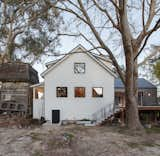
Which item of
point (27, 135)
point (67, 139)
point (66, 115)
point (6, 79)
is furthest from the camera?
point (6, 79)

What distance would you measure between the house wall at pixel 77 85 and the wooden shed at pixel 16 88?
12.8 feet

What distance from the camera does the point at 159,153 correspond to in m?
10.9

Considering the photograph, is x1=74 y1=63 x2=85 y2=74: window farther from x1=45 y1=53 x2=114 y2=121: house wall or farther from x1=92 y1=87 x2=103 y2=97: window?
x1=92 y1=87 x2=103 y2=97: window

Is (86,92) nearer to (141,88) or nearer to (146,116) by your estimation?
(146,116)

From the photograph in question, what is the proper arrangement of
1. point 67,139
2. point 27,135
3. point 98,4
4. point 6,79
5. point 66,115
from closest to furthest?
point 67,139 → point 27,135 → point 98,4 → point 66,115 → point 6,79

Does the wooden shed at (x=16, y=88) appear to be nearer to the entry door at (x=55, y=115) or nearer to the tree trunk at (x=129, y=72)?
the entry door at (x=55, y=115)

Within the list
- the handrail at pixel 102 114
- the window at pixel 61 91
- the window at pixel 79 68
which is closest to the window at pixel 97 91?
the handrail at pixel 102 114

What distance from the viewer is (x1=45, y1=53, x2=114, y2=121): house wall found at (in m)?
27.2

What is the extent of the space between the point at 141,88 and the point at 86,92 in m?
10.5

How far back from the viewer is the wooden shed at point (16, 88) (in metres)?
30.0

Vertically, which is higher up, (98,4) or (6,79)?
(98,4)

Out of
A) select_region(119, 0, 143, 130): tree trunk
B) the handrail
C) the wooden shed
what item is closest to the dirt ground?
select_region(119, 0, 143, 130): tree trunk

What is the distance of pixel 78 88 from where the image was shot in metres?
27.5

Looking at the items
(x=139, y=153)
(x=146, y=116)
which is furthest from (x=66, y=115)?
(x=139, y=153)
